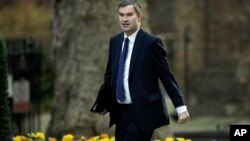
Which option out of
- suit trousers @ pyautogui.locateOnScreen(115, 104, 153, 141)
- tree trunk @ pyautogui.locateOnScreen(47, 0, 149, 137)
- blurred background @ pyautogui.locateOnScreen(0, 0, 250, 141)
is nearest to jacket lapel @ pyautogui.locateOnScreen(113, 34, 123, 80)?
suit trousers @ pyautogui.locateOnScreen(115, 104, 153, 141)

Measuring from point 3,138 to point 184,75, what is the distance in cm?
1372

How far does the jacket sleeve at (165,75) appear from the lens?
23.5 ft

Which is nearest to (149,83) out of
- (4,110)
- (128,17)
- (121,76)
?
(121,76)

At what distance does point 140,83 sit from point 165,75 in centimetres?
A: 21

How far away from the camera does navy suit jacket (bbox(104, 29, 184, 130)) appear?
7.12 meters

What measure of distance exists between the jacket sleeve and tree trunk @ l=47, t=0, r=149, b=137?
14.8 ft

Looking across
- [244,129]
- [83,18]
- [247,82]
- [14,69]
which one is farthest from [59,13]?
[247,82]

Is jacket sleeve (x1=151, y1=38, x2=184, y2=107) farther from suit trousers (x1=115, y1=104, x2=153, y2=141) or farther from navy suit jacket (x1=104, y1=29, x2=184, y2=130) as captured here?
suit trousers (x1=115, y1=104, x2=153, y2=141)

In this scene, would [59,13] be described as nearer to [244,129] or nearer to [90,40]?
[90,40]

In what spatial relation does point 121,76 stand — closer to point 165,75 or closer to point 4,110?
point 165,75

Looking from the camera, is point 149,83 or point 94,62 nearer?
point 149,83

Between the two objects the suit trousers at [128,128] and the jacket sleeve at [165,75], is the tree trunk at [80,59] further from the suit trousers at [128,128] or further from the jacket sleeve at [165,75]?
the jacket sleeve at [165,75]

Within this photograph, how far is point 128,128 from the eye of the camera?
719 cm

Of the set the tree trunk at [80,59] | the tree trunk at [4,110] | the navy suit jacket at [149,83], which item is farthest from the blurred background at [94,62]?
the navy suit jacket at [149,83]
